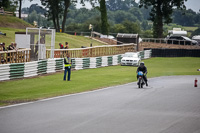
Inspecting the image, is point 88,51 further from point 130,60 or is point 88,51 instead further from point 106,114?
→ point 106,114

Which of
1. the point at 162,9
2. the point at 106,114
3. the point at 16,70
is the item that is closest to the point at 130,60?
the point at 16,70

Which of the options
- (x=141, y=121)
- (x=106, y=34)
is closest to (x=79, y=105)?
(x=141, y=121)

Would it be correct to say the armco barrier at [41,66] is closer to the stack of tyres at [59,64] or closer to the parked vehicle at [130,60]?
the stack of tyres at [59,64]

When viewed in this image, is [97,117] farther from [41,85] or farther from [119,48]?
[119,48]

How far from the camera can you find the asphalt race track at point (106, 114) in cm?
984

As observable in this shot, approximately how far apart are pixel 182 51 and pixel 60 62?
27.1 meters

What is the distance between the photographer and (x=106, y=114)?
11859 mm

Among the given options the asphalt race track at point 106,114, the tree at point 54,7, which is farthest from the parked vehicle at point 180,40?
the asphalt race track at point 106,114

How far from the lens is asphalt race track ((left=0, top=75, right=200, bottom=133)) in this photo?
32.3 ft

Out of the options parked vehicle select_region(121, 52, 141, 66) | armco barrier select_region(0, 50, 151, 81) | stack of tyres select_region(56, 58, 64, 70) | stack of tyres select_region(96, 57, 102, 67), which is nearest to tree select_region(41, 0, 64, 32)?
parked vehicle select_region(121, 52, 141, 66)

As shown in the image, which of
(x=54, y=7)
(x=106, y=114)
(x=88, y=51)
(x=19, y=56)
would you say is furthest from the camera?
(x=54, y=7)

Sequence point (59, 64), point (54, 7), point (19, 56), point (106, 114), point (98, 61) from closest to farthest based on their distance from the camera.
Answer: point (106, 114) < point (19, 56) < point (59, 64) < point (98, 61) < point (54, 7)

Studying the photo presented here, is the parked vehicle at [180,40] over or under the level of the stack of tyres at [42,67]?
over

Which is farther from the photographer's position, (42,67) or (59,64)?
(59,64)
